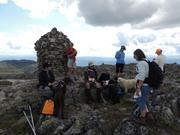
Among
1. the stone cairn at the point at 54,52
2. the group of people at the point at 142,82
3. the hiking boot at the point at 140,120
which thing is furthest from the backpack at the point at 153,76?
the stone cairn at the point at 54,52

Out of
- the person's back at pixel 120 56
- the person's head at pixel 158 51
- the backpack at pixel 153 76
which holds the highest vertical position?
the person's head at pixel 158 51

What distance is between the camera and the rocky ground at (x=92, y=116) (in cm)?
1680

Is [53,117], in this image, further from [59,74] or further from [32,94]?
[59,74]

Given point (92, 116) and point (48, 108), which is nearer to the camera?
point (92, 116)

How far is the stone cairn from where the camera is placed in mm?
27062

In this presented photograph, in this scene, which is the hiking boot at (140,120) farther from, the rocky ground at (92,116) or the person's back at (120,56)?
the person's back at (120,56)

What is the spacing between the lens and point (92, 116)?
1756 centimetres

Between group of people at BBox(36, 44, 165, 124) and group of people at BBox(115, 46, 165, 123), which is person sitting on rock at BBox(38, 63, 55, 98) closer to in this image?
group of people at BBox(36, 44, 165, 124)

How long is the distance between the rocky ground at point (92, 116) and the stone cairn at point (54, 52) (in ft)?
12.9

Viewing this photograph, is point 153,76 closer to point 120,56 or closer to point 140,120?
point 140,120

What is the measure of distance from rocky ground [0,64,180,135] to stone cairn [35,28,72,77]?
12.9 ft

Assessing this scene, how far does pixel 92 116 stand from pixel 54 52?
418 inches

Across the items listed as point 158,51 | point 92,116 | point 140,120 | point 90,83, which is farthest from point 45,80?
point 158,51

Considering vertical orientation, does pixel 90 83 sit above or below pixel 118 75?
below
